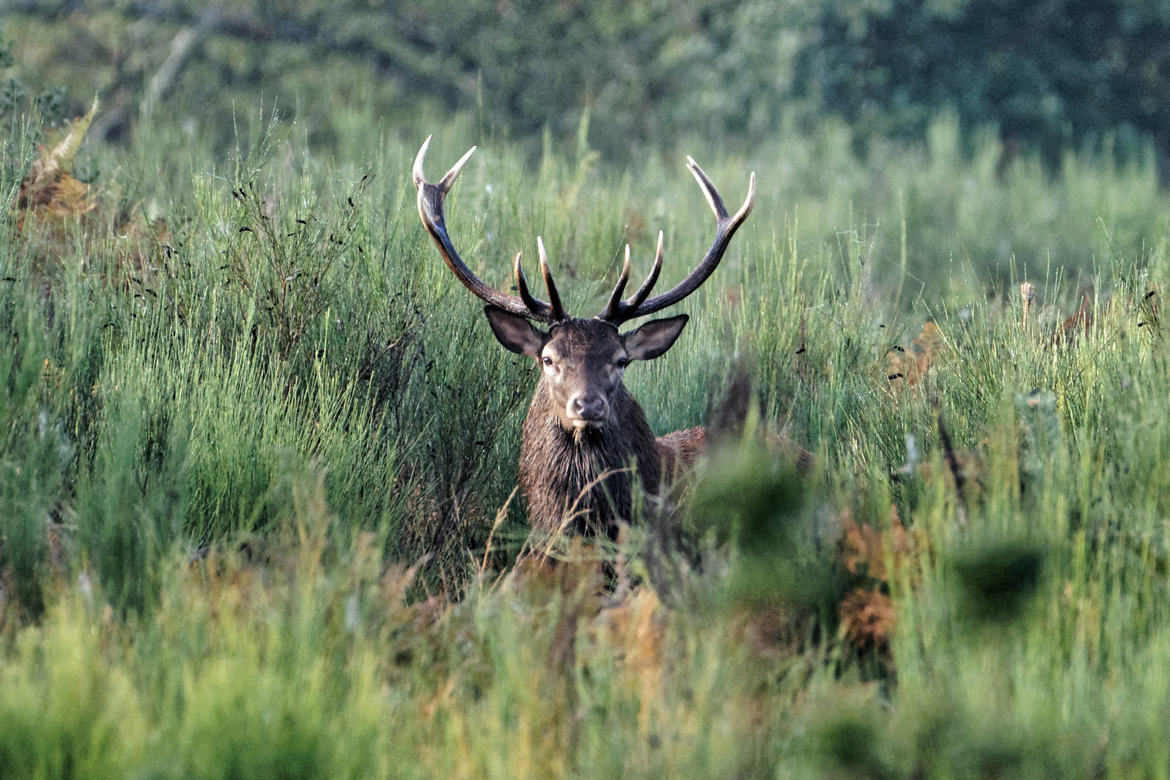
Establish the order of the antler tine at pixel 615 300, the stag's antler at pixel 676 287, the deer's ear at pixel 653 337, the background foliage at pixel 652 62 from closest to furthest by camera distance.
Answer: the antler tine at pixel 615 300, the stag's antler at pixel 676 287, the deer's ear at pixel 653 337, the background foliage at pixel 652 62

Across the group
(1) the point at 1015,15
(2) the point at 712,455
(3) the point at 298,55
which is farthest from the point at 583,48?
(2) the point at 712,455

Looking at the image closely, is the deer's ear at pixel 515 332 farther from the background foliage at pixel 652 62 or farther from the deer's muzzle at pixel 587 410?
the background foliage at pixel 652 62

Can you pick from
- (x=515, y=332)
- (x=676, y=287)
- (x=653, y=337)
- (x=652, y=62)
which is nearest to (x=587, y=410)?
(x=515, y=332)

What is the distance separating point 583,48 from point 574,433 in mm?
14191

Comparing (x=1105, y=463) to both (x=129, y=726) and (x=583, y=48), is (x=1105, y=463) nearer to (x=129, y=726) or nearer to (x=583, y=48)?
(x=129, y=726)

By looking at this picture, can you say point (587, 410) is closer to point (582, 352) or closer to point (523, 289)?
point (582, 352)

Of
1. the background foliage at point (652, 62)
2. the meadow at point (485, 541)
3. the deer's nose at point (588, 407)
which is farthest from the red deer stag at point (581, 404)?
the background foliage at point (652, 62)

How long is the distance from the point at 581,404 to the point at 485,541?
82cm

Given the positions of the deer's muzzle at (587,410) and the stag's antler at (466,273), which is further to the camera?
the stag's antler at (466,273)

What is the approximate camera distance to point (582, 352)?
5348 mm

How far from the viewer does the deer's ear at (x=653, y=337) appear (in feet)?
18.8

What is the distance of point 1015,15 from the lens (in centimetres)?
1775

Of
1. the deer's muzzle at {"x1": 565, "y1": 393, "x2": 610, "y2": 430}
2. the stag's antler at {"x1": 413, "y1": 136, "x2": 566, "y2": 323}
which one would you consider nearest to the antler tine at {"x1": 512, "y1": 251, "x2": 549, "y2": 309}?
the stag's antler at {"x1": 413, "y1": 136, "x2": 566, "y2": 323}

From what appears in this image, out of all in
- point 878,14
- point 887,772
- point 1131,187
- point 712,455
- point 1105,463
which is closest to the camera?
point 887,772
